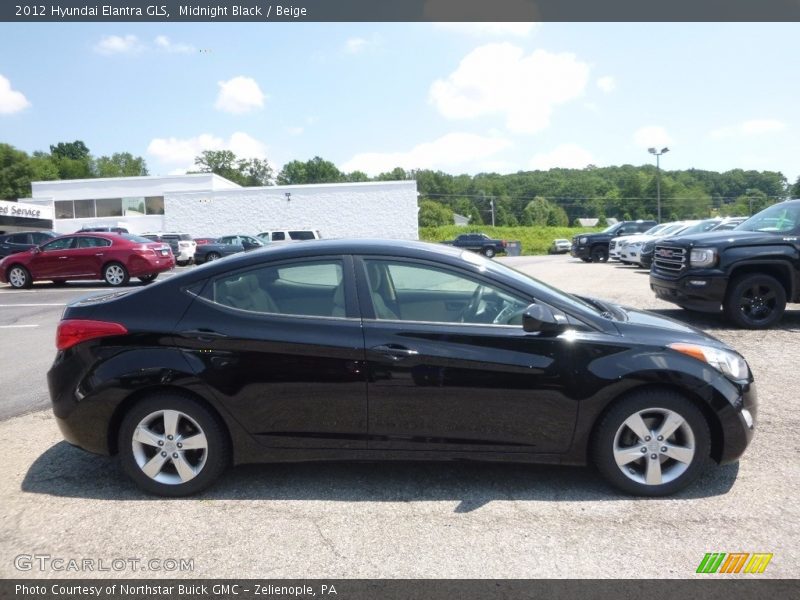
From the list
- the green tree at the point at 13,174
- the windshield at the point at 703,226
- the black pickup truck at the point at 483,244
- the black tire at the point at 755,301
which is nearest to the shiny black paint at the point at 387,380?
the black tire at the point at 755,301

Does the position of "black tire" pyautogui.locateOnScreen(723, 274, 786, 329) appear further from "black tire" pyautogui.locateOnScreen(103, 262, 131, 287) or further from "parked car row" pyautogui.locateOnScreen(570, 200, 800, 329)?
"black tire" pyautogui.locateOnScreen(103, 262, 131, 287)

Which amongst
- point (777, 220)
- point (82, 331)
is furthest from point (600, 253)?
point (82, 331)

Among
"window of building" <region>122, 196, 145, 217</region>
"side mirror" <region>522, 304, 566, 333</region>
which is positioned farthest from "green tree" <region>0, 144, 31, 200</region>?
"side mirror" <region>522, 304, 566, 333</region>

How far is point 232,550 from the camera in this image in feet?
9.98

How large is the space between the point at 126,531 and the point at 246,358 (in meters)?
1.10

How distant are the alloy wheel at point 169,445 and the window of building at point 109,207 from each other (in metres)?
50.5

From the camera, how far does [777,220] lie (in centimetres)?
895

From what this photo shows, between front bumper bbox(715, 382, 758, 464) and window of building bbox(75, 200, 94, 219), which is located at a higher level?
window of building bbox(75, 200, 94, 219)

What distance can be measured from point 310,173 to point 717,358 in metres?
126

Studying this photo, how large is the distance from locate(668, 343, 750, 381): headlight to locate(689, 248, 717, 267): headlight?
17.8ft

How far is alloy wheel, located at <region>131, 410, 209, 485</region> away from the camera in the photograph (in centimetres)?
361

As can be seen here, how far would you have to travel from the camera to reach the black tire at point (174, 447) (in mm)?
3600
